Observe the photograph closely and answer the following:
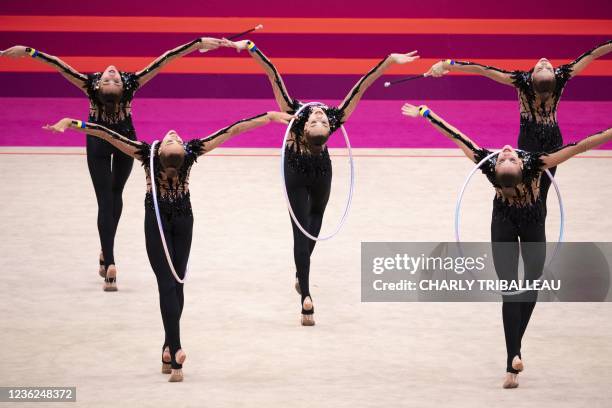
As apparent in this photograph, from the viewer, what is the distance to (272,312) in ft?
26.5

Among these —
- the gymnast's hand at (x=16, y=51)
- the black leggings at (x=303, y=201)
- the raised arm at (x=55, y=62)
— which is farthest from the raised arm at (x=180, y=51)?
the black leggings at (x=303, y=201)

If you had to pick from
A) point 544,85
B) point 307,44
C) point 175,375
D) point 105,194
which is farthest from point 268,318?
point 307,44

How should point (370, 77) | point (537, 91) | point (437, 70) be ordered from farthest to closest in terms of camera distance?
1. point (537, 91)
2. point (437, 70)
3. point (370, 77)

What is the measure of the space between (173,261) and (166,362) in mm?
649

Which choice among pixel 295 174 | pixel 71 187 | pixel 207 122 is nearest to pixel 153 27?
pixel 207 122

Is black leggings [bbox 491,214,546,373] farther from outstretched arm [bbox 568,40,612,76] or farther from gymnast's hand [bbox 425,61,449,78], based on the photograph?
outstretched arm [bbox 568,40,612,76]

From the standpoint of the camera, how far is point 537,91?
26.9 ft

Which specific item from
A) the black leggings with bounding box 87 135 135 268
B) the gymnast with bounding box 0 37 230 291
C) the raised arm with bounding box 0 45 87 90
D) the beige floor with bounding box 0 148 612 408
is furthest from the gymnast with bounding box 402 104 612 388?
the raised arm with bounding box 0 45 87 90

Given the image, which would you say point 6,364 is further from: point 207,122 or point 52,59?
point 207,122

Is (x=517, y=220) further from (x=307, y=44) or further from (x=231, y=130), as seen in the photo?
(x=307, y=44)

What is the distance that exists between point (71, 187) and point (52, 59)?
3427mm

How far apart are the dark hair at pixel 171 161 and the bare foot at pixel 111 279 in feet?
6.88

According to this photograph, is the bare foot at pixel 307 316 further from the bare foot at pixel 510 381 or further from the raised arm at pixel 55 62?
the raised arm at pixel 55 62

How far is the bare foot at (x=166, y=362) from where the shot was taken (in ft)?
22.1
